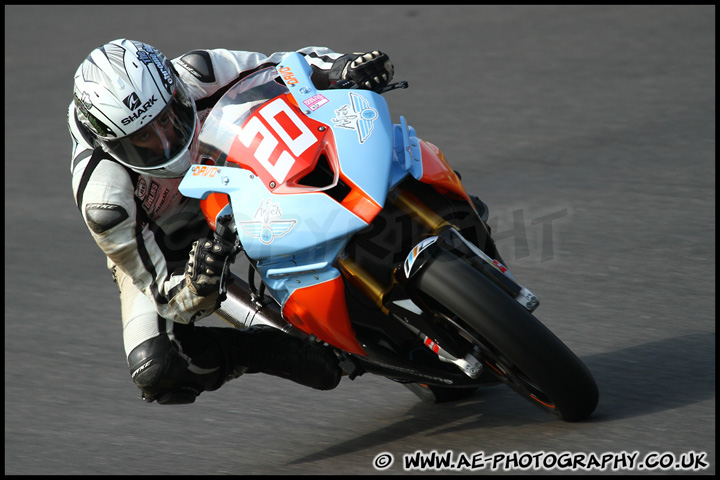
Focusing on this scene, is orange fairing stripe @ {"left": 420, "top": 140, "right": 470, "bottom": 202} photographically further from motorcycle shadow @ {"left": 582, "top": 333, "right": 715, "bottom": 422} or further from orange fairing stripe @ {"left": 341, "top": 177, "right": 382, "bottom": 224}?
motorcycle shadow @ {"left": 582, "top": 333, "right": 715, "bottom": 422}

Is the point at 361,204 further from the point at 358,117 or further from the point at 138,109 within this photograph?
the point at 138,109

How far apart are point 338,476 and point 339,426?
511 mm

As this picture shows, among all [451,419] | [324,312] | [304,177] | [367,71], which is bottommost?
[451,419]

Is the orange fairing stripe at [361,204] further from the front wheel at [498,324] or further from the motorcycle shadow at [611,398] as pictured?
the motorcycle shadow at [611,398]

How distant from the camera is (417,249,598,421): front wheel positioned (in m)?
3.14

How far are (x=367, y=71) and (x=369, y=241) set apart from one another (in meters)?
0.83

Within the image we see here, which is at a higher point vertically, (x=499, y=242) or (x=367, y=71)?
(x=367, y=71)

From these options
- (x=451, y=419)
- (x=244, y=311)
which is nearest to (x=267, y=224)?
(x=244, y=311)

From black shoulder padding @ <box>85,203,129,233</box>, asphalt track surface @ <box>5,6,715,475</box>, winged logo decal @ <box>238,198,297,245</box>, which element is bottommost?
asphalt track surface @ <box>5,6,715,475</box>

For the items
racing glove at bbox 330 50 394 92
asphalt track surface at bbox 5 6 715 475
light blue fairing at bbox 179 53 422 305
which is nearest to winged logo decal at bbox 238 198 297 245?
light blue fairing at bbox 179 53 422 305

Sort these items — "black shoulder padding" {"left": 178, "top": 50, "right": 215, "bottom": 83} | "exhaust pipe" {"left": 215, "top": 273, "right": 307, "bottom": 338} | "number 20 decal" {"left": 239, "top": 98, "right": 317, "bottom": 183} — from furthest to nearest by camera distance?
"black shoulder padding" {"left": 178, "top": 50, "right": 215, "bottom": 83} → "exhaust pipe" {"left": 215, "top": 273, "right": 307, "bottom": 338} → "number 20 decal" {"left": 239, "top": 98, "right": 317, "bottom": 183}

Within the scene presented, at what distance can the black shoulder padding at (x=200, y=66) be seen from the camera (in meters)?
4.28

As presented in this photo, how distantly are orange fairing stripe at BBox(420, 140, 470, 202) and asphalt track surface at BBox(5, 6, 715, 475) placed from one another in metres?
0.99

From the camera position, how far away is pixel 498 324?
10.3 ft
